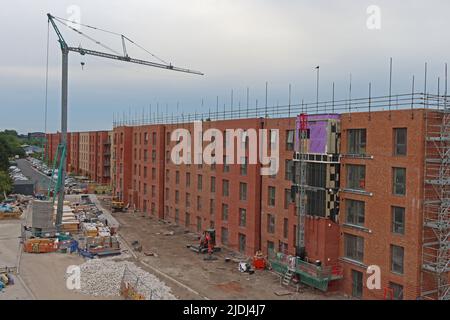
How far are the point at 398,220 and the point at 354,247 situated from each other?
3673 mm

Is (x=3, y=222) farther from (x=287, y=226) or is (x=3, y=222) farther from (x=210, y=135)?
(x=287, y=226)

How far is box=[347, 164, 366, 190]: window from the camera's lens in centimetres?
2447

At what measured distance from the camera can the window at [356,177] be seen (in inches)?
963

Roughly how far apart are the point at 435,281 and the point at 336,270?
571 centimetres

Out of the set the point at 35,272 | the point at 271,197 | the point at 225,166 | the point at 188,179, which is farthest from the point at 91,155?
the point at 271,197

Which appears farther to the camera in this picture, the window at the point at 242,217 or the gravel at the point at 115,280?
the window at the point at 242,217

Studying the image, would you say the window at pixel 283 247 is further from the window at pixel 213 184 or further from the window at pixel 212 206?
the window at pixel 213 184

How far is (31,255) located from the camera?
112 ft

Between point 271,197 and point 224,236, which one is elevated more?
point 271,197

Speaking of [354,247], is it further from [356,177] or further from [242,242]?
[242,242]

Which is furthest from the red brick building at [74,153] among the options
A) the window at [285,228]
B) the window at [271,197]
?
the window at [285,228]

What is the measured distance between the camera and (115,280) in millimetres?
→ 27016

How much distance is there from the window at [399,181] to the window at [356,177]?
2038mm

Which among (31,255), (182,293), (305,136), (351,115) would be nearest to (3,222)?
(31,255)
